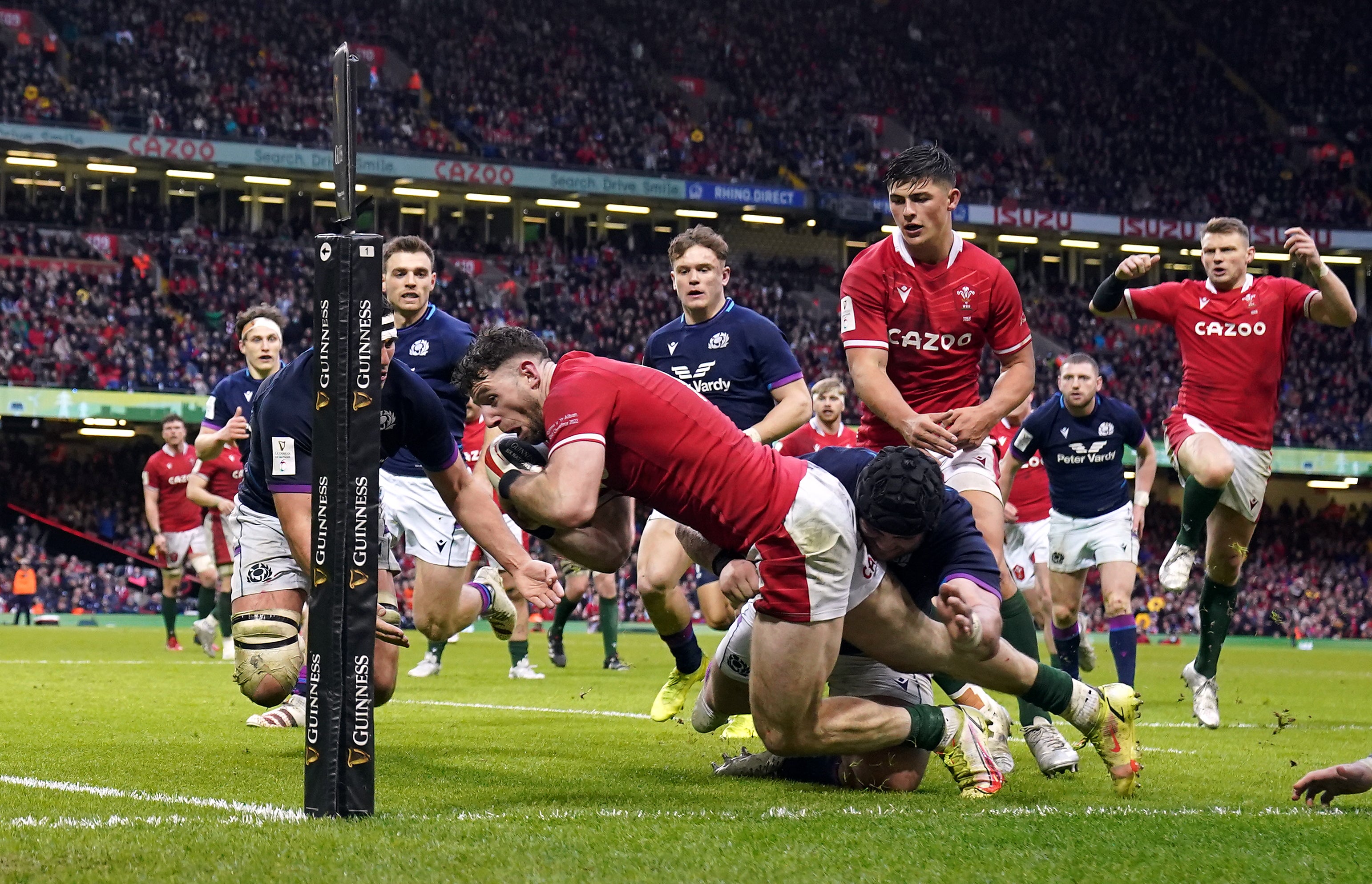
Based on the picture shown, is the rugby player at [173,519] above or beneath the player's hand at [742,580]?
beneath

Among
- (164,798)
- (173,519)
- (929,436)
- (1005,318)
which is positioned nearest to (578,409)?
(164,798)

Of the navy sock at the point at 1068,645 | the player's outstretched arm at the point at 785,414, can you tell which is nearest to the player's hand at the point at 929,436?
the player's outstretched arm at the point at 785,414

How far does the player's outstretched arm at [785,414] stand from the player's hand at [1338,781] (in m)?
4.08

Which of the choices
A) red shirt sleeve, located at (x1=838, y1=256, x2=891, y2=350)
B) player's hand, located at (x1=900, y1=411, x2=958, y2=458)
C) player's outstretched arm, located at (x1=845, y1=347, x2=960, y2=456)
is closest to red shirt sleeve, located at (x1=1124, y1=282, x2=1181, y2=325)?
player's outstretched arm, located at (x1=845, y1=347, x2=960, y2=456)

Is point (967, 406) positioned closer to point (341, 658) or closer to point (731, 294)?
point (341, 658)

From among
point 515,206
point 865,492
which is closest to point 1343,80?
point 515,206

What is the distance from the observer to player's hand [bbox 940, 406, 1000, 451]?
7.16 meters

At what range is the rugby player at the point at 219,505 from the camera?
48.7ft

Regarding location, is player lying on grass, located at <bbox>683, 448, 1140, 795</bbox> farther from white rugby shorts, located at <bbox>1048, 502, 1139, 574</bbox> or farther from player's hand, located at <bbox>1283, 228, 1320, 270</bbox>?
white rugby shorts, located at <bbox>1048, 502, 1139, 574</bbox>

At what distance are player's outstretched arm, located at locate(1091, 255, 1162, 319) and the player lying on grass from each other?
8.80 feet

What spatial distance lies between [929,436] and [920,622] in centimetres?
130

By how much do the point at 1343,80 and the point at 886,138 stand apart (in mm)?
17192

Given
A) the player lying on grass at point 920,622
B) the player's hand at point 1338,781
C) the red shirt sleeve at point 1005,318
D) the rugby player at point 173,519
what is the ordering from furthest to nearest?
the rugby player at point 173,519 → the red shirt sleeve at point 1005,318 → the player lying on grass at point 920,622 → the player's hand at point 1338,781

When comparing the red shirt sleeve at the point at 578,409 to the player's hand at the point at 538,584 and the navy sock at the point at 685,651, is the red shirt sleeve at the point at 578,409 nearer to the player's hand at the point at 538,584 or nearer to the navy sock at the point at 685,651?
the player's hand at the point at 538,584
